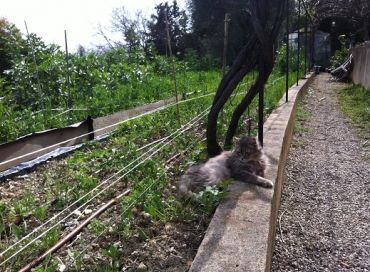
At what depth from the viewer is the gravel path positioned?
8.04ft

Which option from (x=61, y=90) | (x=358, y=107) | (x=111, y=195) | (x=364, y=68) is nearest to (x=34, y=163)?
(x=111, y=195)

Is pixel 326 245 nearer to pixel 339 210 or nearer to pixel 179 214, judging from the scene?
pixel 339 210

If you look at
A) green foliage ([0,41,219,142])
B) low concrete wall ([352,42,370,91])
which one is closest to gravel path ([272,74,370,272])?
green foliage ([0,41,219,142])

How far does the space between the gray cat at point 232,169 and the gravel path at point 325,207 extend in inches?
16.3

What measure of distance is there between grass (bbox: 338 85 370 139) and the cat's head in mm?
3097

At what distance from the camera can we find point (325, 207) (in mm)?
3188

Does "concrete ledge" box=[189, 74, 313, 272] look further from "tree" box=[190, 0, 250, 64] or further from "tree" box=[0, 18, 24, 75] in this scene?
"tree" box=[190, 0, 250, 64]

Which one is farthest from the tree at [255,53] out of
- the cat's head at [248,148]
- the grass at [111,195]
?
the grass at [111,195]

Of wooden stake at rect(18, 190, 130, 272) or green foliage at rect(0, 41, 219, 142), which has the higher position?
green foliage at rect(0, 41, 219, 142)

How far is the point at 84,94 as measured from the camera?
7977 mm

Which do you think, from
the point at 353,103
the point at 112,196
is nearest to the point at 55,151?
the point at 112,196

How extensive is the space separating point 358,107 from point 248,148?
591 cm

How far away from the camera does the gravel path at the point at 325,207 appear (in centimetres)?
245

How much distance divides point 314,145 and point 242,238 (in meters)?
3.43
